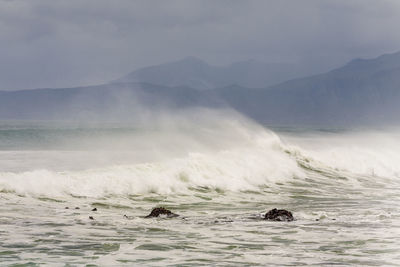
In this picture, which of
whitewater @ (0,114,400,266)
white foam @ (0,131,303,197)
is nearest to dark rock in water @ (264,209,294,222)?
whitewater @ (0,114,400,266)

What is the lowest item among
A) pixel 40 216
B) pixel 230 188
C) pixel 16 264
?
pixel 16 264

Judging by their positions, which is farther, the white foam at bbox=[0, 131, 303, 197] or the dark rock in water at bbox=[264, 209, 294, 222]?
the white foam at bbox=[0, 131, 303, 197]

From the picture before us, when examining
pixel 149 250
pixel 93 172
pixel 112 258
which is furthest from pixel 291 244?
pixel 93 172

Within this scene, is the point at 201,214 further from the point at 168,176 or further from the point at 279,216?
the point at 168,176

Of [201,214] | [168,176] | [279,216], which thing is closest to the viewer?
[279,216]

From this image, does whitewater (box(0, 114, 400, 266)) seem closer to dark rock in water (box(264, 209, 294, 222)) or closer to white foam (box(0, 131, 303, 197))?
white foam (box(0, 131, 303, 197))

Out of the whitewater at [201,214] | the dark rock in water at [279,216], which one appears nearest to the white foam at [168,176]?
the whitewater at [201,214]

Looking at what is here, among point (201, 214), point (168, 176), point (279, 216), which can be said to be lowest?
point (279, 216)

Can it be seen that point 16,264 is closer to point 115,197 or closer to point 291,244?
point 291,244

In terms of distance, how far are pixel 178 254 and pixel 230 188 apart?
1654cm

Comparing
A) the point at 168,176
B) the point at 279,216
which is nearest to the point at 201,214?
the point at 279,216

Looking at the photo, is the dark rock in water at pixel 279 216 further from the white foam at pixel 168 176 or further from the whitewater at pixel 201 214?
the white foam at pixel 168 176

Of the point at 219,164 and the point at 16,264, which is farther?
the point at 219,164

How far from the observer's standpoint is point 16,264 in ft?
42.6
